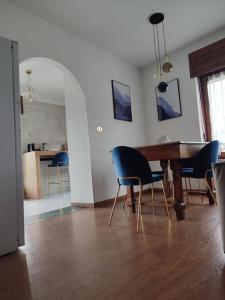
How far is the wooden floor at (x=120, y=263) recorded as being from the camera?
117cm

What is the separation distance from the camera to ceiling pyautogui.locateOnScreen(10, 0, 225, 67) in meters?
2.99

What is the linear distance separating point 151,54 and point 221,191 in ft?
12.2

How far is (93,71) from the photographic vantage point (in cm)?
389

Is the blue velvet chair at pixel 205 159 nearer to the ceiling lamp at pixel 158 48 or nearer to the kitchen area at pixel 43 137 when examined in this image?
the ceiling lamp at pixel 158 48

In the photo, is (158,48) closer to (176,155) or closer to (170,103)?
(170,103)

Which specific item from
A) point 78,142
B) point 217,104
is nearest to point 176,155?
point 78,142

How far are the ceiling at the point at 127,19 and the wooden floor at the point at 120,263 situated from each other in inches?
108

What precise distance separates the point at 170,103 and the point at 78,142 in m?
2.04

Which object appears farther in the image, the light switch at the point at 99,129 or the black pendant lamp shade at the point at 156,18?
the light switch at the point at 99,129

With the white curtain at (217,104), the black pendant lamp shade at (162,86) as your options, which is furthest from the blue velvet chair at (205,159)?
the white curtain at (217,104)

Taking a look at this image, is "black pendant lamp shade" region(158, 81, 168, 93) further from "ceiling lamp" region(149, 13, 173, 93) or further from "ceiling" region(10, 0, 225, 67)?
"ceiling" region(10, 0, 225, 67)

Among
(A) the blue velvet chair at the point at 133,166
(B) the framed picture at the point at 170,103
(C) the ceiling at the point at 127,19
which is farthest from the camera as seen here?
(B) the framed picture at the point at 170,103

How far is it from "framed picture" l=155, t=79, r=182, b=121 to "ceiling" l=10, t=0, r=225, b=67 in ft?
2.48

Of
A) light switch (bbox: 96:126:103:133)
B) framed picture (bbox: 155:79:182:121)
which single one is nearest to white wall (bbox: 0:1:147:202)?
light switch (bbox: 96:126:103:133)
